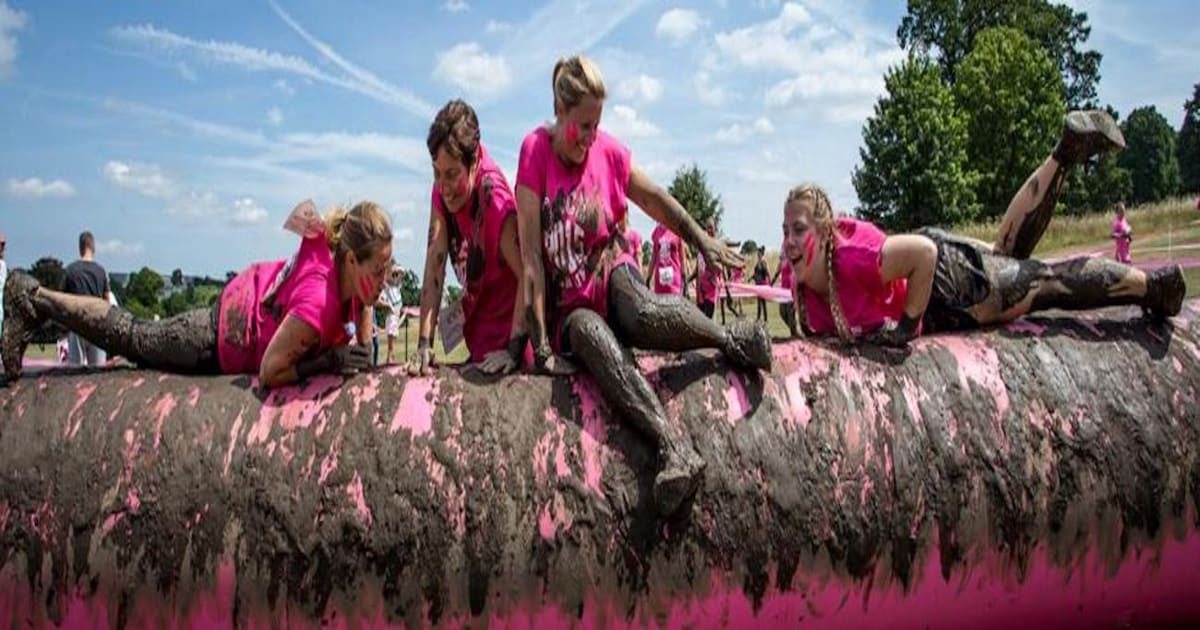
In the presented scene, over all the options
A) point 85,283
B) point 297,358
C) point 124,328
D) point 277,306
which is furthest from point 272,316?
point 85,283

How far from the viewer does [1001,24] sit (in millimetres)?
58469

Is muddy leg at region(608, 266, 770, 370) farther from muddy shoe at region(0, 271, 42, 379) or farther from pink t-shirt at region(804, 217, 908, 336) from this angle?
muddy shoe at region(0, 271, 42, 379)

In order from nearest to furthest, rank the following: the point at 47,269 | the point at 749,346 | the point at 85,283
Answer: the point at 749,346, the point at 85,283, the point at 47,269

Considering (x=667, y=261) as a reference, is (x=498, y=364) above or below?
below

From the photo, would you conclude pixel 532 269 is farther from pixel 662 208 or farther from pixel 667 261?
pixel 667 261

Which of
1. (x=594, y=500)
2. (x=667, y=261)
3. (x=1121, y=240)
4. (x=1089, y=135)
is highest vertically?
(x=1121, y=240)

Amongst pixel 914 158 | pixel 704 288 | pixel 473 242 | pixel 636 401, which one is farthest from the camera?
pixel 914 158

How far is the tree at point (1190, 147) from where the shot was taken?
3450 inches

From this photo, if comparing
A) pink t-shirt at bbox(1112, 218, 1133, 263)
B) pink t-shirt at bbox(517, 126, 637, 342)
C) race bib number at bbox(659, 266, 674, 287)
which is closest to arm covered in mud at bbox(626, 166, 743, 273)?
pink t-shirt at bbox(517, 126, 637, 342)

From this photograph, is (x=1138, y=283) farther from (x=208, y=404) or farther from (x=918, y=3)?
(x=918, y=3)

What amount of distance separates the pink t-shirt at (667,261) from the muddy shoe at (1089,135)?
7290mm

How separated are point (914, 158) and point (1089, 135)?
42.0 metres

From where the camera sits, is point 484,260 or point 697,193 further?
point 697,193

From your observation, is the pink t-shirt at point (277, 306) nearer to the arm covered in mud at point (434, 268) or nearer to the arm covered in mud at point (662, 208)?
the arm covered in mud at point (434, 268)
